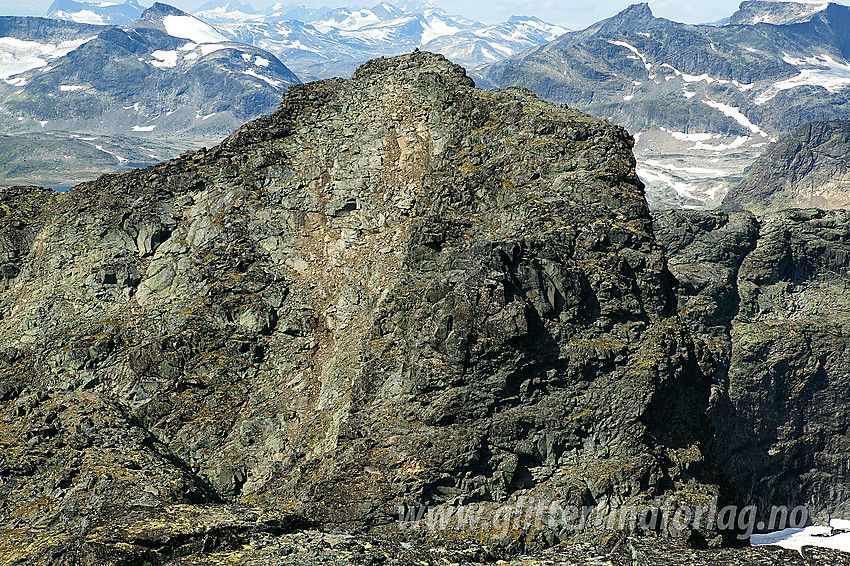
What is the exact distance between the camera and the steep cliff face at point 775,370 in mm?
103000

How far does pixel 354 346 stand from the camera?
38.8m

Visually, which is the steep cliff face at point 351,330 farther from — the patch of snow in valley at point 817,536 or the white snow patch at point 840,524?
the white snow patch at point 840,524

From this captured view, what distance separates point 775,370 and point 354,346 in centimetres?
9578

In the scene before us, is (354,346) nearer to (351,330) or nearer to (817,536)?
(351,330)

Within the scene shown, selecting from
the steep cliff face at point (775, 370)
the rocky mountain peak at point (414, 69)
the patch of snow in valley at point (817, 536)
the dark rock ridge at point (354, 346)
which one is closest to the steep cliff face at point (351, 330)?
the dark rock ridge at point (354, 346)

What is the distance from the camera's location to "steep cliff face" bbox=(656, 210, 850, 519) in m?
103

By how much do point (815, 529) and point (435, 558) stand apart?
10692 cm

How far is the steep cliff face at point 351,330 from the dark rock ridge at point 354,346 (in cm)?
16

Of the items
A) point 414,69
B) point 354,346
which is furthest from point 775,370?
point 354,346

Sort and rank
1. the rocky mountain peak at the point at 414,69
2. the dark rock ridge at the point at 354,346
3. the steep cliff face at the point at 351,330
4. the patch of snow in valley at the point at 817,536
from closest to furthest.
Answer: the dark rock ridge at the point at 354,346, the steep cliff face at the point at 351,330, the rocky mountain peak at the point at 414,69, the patch of snow in valley at the point at 817,536

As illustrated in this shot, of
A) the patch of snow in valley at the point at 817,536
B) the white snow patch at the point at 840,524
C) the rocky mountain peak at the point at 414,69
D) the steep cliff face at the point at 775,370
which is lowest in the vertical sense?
the white snow patch at the point at 840,524

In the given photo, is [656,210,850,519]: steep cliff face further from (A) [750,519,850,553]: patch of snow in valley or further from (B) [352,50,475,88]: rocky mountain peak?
(B) [352,50,475,88]: rocky mountain peak

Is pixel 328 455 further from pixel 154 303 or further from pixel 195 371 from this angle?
pixel 154 303

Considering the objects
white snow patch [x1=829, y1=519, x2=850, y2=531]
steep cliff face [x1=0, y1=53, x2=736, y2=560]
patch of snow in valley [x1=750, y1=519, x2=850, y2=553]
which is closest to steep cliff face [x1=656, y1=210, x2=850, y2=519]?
white snow patch [x1=829, y1=519, x2=850, y2=531]
